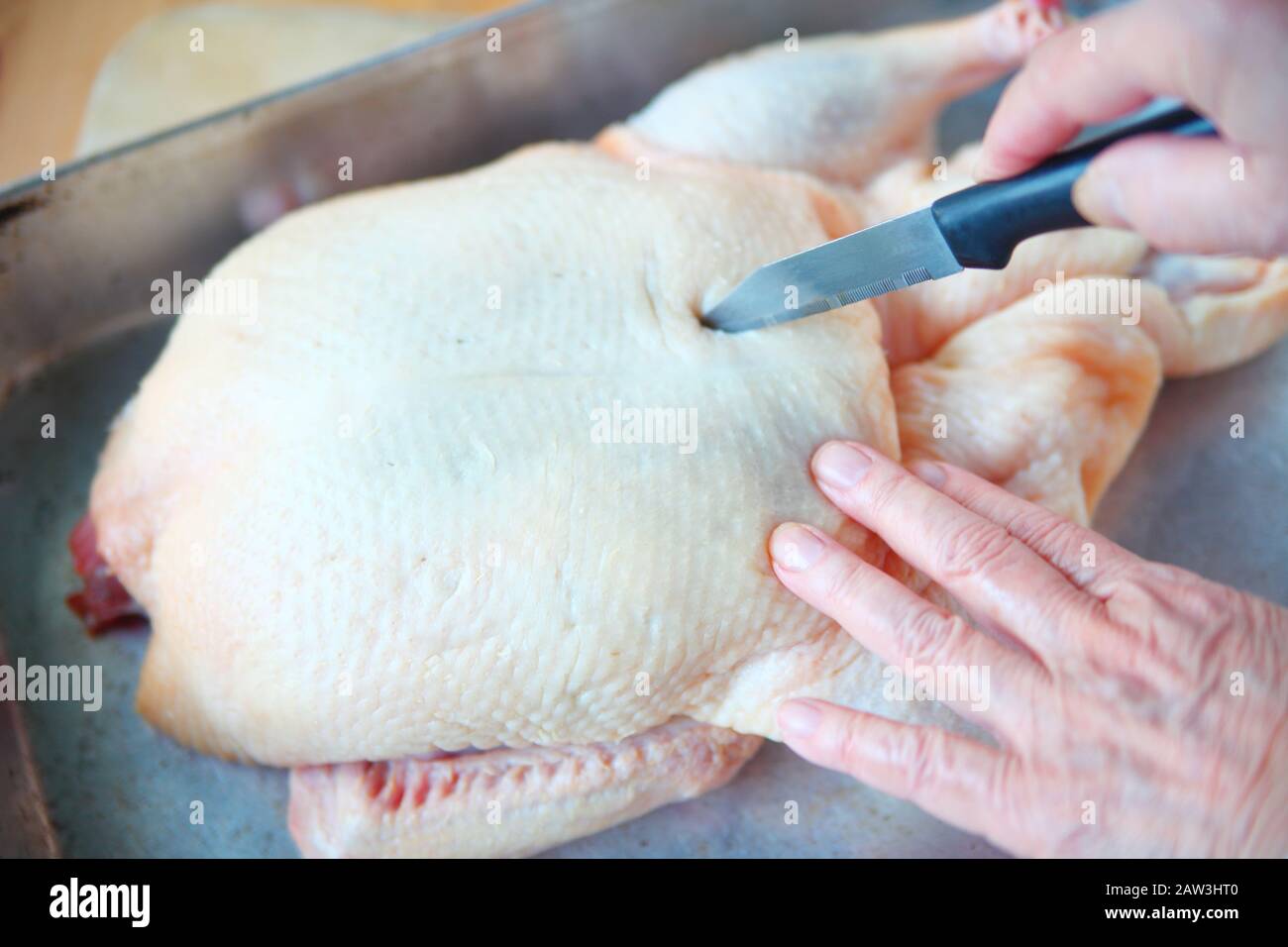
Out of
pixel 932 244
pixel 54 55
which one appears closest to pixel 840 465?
pixel 932 244

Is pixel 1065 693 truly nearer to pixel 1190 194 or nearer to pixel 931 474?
pixel 931 474

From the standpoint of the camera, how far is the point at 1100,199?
2.88 feet

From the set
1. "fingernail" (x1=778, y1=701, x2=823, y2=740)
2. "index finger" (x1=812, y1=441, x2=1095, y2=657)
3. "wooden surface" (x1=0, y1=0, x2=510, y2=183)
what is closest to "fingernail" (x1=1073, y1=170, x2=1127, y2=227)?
"index finger" (x1=812, y1=441, x2=1095, y2=657)

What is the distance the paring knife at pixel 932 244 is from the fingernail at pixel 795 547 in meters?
0.25

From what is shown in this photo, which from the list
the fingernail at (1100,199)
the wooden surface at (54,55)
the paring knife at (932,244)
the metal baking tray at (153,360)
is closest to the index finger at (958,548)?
the paring knife at (932,244)

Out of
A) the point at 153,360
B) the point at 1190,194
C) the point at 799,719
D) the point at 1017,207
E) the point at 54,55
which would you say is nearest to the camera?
the point at 1190,194

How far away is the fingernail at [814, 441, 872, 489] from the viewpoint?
3.60ft

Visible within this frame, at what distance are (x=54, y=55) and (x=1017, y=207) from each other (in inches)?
97.3

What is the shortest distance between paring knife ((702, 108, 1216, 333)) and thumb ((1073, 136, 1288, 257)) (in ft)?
0.06

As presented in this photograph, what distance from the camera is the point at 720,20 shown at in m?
1.92

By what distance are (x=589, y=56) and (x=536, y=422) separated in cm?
103

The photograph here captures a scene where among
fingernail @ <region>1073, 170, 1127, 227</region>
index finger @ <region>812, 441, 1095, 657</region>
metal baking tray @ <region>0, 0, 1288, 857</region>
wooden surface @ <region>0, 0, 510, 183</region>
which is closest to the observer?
fingernail @ <region>1073, 170, 1127, 227</region>

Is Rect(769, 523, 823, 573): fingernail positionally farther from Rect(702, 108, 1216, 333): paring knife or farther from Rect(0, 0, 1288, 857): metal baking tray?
Rect(0, 0, 1288, 857): metal baking tray

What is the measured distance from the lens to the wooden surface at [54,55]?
91.0 inches
